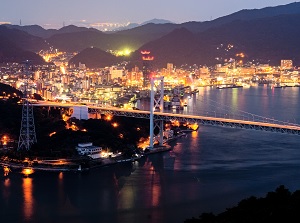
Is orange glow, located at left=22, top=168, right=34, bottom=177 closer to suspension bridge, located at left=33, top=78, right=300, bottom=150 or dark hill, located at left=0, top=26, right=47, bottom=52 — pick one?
suspension bridge, located at left=33, top=78, right=300, bottom=150

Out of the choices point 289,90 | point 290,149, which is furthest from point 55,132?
point 289,90

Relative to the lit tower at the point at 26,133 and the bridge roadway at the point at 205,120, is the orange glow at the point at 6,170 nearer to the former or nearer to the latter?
the lit tower at the point at 26,133

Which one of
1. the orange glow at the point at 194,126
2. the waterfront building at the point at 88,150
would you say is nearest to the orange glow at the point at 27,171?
the waterfront building at the point at 88,150

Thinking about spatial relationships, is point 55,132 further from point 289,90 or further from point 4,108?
point 289,90

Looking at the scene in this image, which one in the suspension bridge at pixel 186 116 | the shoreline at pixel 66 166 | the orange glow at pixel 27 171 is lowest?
the orange glow at pixel 27 171

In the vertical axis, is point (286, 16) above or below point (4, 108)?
above

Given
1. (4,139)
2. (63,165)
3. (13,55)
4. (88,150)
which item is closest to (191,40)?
(13,55)
